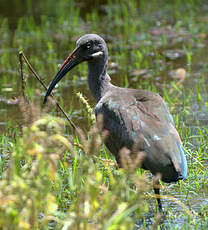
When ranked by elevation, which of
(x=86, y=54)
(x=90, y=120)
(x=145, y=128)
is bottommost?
(x=90, y=120)

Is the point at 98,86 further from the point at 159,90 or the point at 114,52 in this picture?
the point at 114,52

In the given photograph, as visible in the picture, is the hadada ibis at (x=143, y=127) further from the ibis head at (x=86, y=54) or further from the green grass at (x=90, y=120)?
the green grass at (x=90, y=120)

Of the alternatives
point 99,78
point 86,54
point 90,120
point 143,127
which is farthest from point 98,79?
point 90,120

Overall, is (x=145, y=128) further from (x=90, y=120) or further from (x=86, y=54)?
(x=90, y=120)

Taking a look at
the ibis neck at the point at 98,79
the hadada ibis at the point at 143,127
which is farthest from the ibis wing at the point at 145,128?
the ibis neck at the point at 98,79

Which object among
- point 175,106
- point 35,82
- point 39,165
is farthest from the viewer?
point 35,82

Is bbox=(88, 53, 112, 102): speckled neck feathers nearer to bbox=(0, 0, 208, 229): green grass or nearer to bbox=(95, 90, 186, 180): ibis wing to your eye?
bbox=(0, 0, 208, 229): green grass

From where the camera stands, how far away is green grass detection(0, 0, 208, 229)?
2.97m

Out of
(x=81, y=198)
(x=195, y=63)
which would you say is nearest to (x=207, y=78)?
(x=195, y=63)

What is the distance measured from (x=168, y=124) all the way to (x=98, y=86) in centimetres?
98

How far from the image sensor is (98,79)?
5.02m

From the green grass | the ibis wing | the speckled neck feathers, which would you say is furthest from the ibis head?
the ibis wing

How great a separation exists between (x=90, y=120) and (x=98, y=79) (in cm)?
112

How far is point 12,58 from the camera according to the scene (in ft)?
28.8
